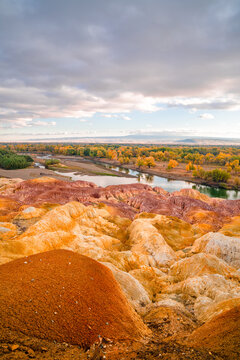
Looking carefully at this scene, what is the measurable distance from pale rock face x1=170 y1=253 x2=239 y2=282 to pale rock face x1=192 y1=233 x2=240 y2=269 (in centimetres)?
354

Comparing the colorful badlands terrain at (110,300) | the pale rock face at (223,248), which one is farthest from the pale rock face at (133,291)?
the pale rock face at (223,248)

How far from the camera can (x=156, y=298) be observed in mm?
13711

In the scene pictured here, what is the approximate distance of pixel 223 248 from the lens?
20.6 metres

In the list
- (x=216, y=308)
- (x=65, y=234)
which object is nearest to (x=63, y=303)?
(x=216, y=308)

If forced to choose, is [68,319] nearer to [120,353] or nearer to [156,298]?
[120,353]

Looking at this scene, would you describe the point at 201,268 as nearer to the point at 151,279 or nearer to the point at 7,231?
the point at 151,279

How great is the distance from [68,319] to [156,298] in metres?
8.70

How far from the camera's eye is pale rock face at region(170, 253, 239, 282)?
1595 centimetres

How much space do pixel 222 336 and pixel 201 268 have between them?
9787 millimetres

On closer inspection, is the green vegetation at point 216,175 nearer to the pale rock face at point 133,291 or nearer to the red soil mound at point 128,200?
the red soil mound at point 128,200

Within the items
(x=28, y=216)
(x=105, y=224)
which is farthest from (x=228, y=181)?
(x=28, y=216)

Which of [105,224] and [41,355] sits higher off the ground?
[41,355]

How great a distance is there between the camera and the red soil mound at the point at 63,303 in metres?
6.59

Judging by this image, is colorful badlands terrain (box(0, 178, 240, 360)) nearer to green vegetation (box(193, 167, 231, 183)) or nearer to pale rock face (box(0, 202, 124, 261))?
pale rock face (box(0, 202, 124, 261))
